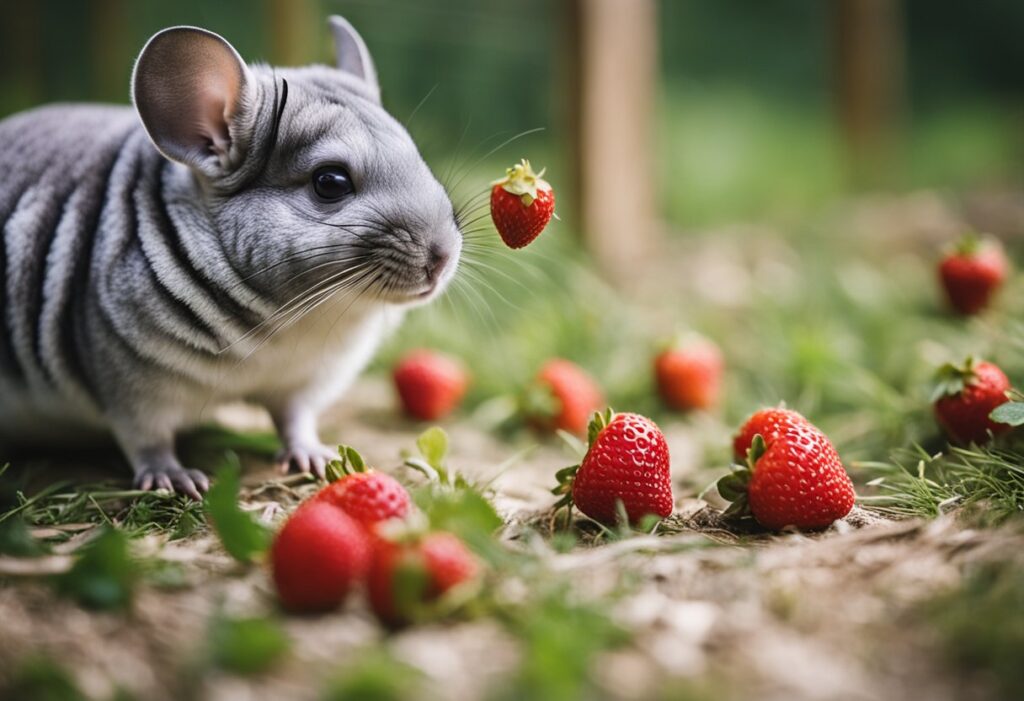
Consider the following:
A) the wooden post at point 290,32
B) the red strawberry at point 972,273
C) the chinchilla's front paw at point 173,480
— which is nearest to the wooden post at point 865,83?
the red strawberry at point 972,273

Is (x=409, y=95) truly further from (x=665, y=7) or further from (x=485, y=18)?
(x=665, y=7)

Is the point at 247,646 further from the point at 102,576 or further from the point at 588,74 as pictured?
the point at 588,74

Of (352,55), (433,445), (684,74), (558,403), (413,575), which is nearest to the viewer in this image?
(413,575)

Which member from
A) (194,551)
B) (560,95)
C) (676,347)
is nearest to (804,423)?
(676,347)

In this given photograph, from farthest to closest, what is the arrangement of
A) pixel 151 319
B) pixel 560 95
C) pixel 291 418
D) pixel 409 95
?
pixel 409 95, pixel 560 95, pixel 291 418, pixel 151 319

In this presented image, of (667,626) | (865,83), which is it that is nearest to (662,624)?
(667,626)

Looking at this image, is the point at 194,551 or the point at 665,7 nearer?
the point at 194,551
